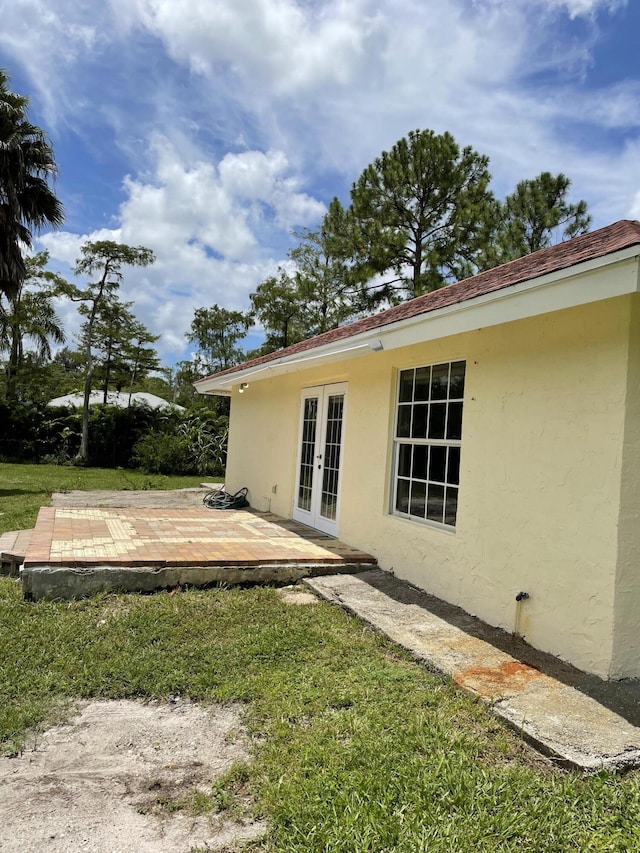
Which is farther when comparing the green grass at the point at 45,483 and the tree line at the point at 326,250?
the tree line at the point at 326,250

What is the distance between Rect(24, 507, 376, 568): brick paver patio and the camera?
593 centimetres

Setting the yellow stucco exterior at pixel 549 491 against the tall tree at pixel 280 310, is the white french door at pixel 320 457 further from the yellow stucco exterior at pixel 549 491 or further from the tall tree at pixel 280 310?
the tall tree at pixel 280 310

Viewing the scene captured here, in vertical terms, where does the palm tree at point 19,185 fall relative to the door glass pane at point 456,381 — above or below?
above

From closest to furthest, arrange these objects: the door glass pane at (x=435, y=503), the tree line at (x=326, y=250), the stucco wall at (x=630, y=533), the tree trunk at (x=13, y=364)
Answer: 1. the stucco wall at (x=630, y=533)
2. the door glass pane at (x=435, y=503)
3. the tree line at (x=326, y=250)
4. the tree trunk at (x=13, y=364)

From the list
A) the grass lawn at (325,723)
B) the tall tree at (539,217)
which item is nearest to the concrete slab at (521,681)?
the grass lawn at (325,723)

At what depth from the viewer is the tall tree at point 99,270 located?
2247 cm

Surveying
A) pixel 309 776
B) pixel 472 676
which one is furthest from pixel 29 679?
pixel 472 676

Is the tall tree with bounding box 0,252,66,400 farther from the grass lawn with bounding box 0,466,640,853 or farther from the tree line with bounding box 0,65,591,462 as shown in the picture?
the grass lawn with bounding box 0,466,640,853

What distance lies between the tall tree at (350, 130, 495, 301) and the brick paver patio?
10896mm

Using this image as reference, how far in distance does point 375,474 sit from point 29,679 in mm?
4416

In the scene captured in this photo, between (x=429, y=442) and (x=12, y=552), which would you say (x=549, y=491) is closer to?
(x=429, y=442)

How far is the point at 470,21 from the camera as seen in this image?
7461mm

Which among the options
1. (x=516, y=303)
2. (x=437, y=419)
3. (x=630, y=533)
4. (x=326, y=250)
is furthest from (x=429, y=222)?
(x=630, y=533)

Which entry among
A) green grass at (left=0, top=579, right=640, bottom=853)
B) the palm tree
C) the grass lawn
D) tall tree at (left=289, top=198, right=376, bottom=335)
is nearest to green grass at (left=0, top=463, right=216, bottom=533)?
the grass lawn
